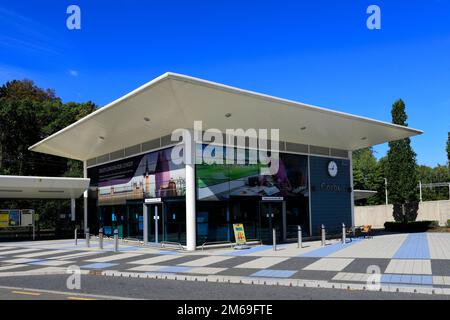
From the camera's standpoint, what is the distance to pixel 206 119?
18.2 m

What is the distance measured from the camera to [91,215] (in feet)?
92.9

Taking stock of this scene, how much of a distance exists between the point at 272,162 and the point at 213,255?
23.4 ft

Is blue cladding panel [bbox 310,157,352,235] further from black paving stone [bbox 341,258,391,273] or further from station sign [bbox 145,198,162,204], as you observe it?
black paving stone [bbox 341,258,391,273]

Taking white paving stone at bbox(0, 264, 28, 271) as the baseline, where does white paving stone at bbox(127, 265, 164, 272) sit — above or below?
above

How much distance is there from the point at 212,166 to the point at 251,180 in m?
2.40

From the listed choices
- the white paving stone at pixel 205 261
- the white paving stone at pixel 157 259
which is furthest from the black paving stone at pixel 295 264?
the white paving stone at pixel 157 259

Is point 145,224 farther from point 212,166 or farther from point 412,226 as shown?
point 412,226

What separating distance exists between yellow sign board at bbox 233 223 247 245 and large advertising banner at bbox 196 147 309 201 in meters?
1.41

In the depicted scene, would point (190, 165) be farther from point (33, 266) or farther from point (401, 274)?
point (401, 274)

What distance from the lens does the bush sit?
1131 inches

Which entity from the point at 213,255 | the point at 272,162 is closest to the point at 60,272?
the point at 213,255

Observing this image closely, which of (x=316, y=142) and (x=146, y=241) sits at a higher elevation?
(x=316, y=142)

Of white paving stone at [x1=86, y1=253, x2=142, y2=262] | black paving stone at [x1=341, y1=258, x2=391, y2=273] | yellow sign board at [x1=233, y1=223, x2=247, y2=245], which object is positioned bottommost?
white paving stone at [x1=86, y1=253, x2=142, y2=262]

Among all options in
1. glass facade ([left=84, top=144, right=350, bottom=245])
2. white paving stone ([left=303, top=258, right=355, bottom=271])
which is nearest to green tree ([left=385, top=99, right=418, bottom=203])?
glass facade ([left=84, top=144, right=350, bottom=245])
